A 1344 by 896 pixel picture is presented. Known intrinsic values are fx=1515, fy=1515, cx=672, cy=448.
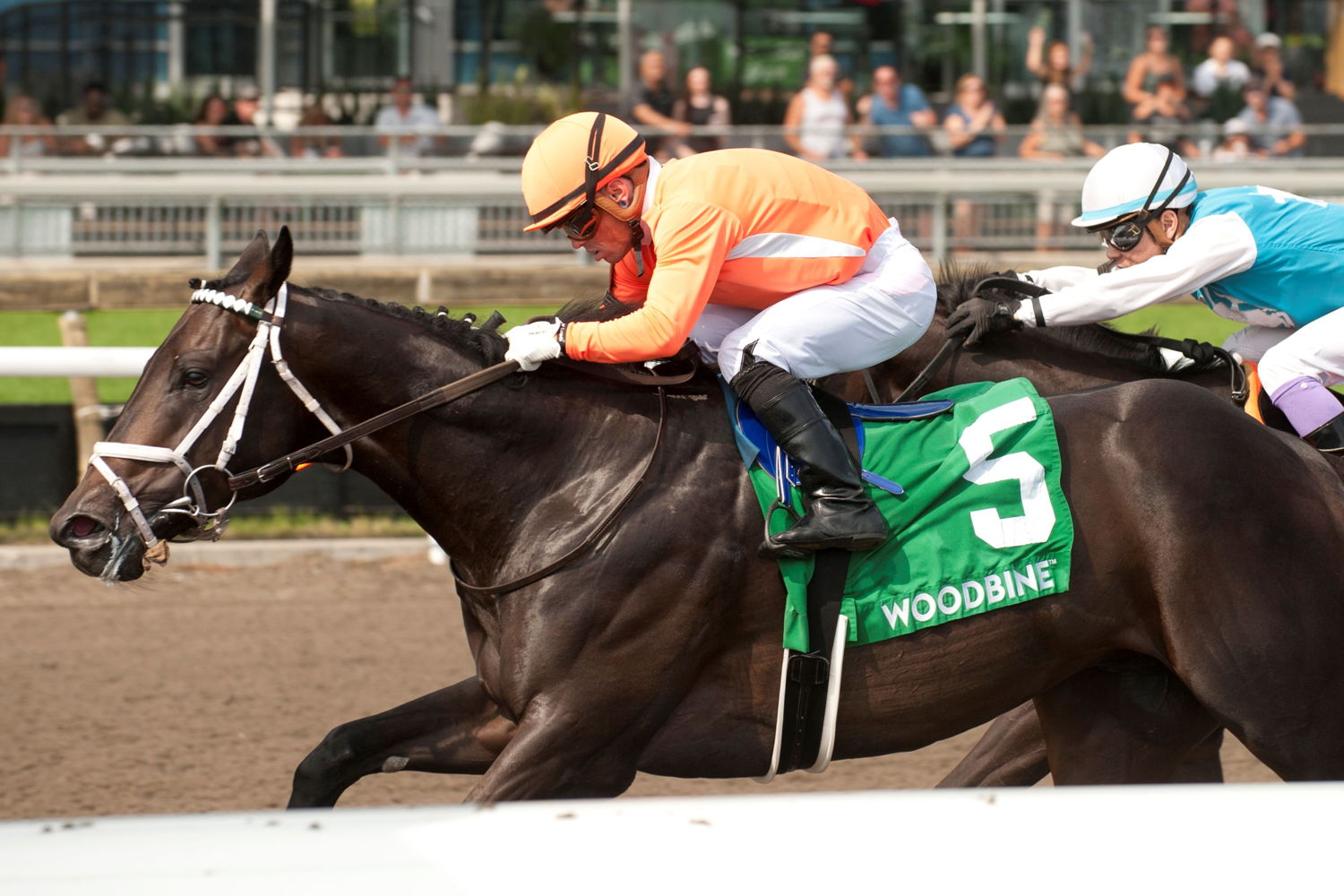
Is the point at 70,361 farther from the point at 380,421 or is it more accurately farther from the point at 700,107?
the point at 700,107

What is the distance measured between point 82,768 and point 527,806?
11.4ft

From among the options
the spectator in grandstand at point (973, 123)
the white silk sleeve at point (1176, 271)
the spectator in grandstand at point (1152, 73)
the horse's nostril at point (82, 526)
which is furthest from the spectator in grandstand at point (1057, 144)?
the horse's nostril at point (82, 526)

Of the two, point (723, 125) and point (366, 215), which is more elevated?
point (723, 125)

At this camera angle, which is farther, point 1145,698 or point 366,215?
point 366,215

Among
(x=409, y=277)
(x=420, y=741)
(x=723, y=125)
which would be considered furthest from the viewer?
(x=723, y=125)

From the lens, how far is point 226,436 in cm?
287

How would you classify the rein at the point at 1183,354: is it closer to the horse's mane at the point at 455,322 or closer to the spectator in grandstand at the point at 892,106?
the horse's mane at the point at 455,322

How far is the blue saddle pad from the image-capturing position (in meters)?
2.97

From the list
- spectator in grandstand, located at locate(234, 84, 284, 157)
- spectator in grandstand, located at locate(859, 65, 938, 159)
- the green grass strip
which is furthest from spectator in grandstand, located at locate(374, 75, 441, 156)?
spectator in grandstand, located at locate(859, 65, 938, 159)

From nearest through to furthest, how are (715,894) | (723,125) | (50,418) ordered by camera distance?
(715,894)
(50,418)
(723,125)

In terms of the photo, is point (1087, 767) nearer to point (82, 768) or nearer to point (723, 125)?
point (82, 768)

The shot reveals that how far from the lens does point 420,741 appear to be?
313 centimetres

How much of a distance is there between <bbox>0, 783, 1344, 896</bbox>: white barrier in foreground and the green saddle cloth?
1519 mm

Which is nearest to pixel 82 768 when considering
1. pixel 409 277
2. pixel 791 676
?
pixel 791 676
